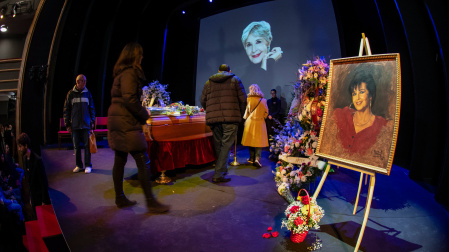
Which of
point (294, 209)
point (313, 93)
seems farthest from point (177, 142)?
point (294, 209)

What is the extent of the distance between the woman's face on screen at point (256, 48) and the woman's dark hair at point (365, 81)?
5.55m

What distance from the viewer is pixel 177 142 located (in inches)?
164

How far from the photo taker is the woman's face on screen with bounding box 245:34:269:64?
7.55 m

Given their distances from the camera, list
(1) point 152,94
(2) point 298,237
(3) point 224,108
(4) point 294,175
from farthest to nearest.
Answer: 1. (1) point 152,94
2. (3) point 224,108
3. (4) point 294,175
4. (2) point 298,237

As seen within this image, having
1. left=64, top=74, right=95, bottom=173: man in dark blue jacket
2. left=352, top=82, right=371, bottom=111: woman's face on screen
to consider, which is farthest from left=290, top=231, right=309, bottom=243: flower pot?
left=64, top=74, right=95, bottom=173: man in dark blue jacket

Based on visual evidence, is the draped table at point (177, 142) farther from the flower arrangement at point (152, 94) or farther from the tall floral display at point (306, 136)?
the flower arrangement at point (152, 94)

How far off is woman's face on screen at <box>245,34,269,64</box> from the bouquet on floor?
592 centimetres

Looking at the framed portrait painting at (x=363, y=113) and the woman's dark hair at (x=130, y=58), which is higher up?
the woman's dark hair at (x=130, y=58)

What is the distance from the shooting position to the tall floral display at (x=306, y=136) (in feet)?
10.1

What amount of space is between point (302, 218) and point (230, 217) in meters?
0.83

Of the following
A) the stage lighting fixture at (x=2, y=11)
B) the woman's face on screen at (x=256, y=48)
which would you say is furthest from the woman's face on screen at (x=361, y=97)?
the stage lighting fixture at (x=2, y=11)

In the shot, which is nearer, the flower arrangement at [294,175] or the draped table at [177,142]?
the flower arrangement at [294,175]

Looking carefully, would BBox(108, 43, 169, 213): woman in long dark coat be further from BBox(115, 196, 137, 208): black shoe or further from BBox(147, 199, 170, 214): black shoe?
BBox(115, 196, 137, 208): black shoe

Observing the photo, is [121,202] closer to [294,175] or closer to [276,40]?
[294,175]
